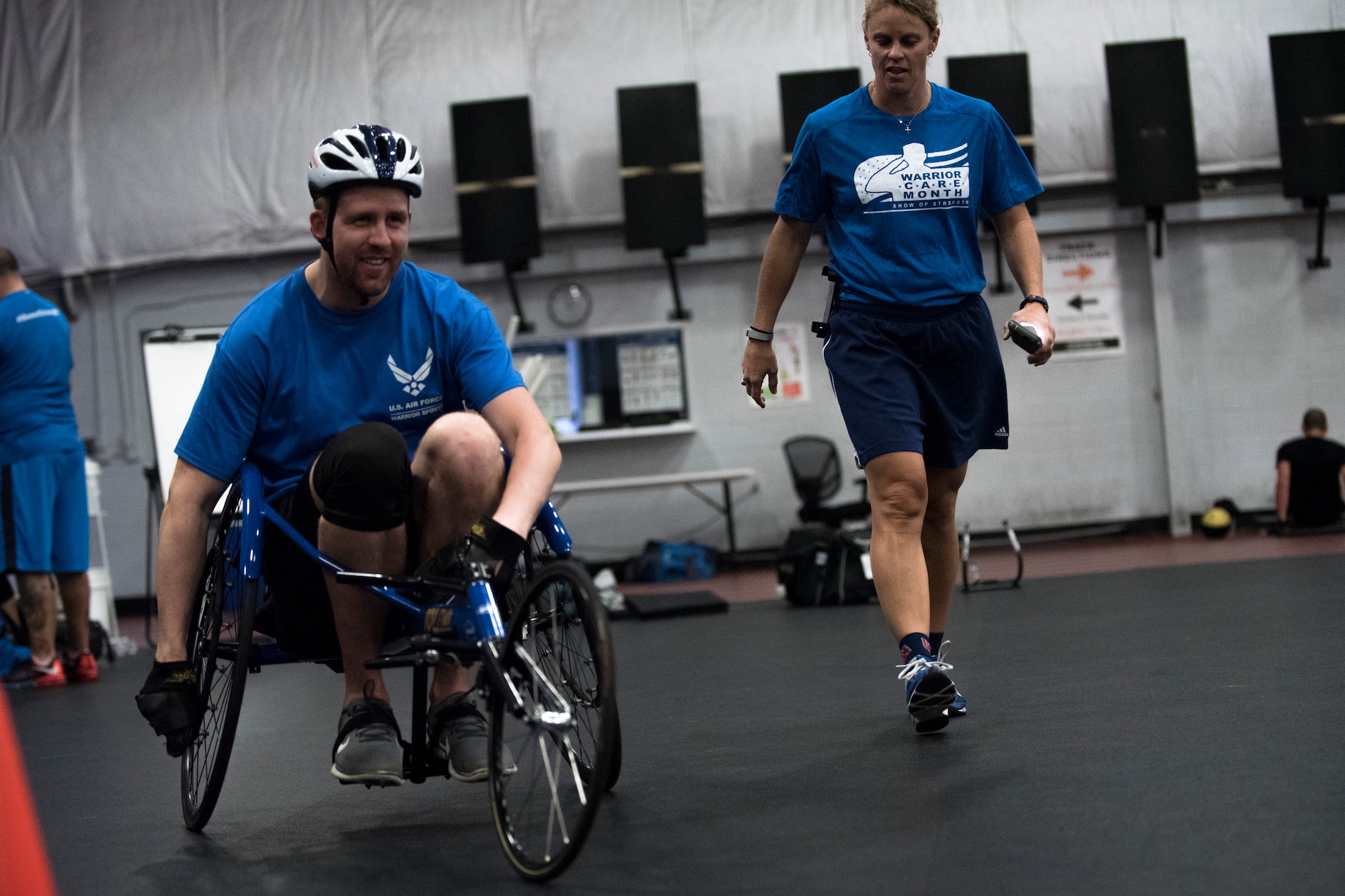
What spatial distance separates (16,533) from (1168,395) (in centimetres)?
799

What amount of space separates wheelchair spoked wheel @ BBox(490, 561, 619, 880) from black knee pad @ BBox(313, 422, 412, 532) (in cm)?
35

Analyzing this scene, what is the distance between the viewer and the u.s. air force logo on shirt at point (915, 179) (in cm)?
281

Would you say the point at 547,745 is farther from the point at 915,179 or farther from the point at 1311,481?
the point at 1311,481

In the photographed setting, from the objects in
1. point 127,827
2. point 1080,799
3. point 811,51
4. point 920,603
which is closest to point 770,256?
point 920,603

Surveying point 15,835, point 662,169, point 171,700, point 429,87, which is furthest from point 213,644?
point 429,87

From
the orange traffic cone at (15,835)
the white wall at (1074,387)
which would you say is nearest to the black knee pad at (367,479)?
the orange traffic cone at (15,835)

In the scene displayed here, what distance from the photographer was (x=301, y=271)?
94.2 inches

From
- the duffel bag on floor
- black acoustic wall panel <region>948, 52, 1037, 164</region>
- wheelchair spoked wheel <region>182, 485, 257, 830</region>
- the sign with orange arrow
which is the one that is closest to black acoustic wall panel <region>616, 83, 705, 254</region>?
black acoustic wall panel <region>948, 52, 1037, 164</region>

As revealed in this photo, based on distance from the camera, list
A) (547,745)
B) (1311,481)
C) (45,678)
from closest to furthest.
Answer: (547,745), (45,678), (1311,481)

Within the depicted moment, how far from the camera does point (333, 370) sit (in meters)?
2.32

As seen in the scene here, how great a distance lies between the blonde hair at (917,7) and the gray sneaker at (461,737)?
1662 millimetres

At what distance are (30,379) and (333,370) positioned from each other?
147 inches

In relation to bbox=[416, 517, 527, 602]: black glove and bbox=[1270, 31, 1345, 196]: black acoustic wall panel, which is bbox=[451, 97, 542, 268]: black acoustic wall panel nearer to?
bbox=[1270, 31, 1345, 196]: black acoustic wall panel

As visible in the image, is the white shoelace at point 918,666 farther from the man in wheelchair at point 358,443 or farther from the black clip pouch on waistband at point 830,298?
the man in wheelchair at point 358,443
